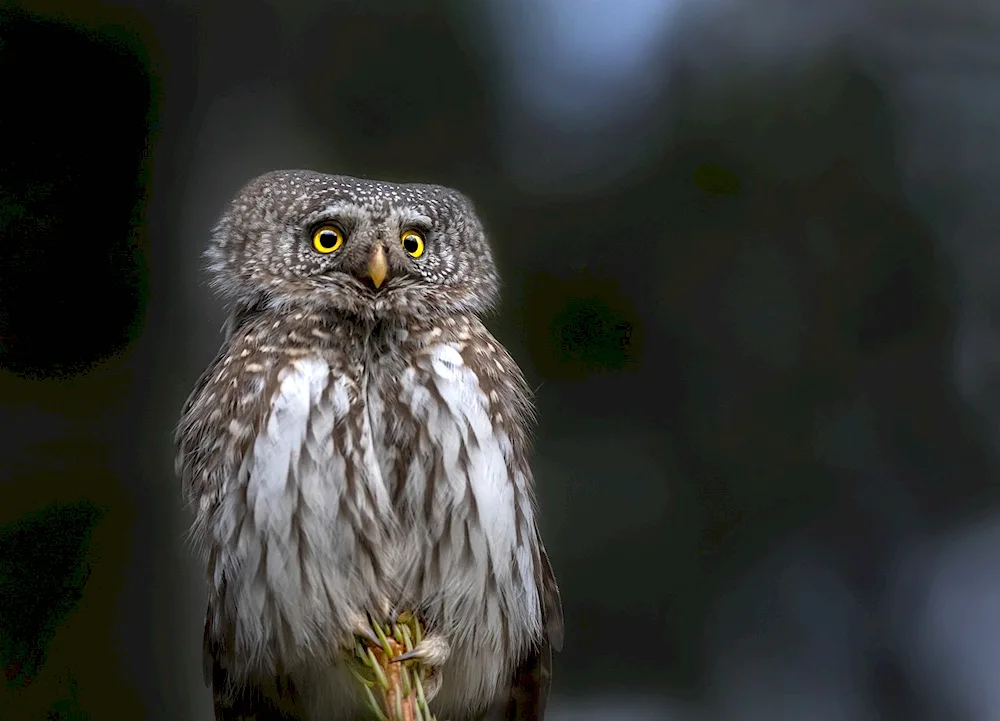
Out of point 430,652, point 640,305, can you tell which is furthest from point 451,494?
point 640,305

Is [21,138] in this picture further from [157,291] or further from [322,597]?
[322,597]

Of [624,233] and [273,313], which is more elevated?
[624,233]

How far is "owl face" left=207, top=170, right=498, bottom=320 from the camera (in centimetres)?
165

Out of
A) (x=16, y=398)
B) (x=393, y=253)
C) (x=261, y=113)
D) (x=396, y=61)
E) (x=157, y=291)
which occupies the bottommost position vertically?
(x=16, y=398)

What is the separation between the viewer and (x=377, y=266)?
163cm

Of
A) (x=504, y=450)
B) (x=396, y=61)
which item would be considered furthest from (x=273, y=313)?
(x=396, y=61)

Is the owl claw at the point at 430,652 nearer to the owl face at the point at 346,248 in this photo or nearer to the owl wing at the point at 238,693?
the owl wing at the point at 238,693

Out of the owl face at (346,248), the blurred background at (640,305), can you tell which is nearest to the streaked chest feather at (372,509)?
the owl face at (346,248)

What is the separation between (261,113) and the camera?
7.54 feet

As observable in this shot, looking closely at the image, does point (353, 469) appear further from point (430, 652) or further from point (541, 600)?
point (541, 600)

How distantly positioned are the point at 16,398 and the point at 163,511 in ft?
1.43

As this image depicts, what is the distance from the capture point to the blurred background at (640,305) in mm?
2104

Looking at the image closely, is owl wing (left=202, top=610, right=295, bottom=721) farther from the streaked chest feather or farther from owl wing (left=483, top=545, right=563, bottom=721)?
owl wing (left=483, top=545, right=563, bottom=721)

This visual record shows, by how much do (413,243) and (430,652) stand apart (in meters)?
0.74
